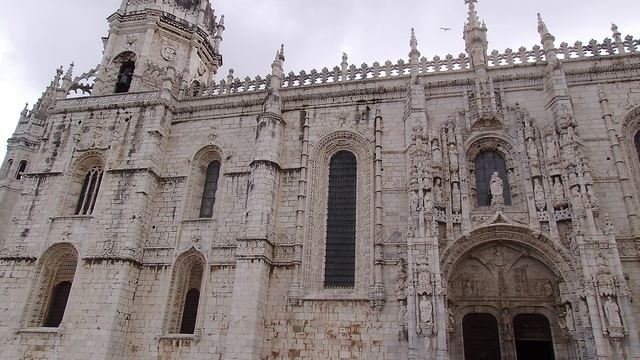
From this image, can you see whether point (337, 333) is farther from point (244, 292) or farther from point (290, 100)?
point (290, 100)

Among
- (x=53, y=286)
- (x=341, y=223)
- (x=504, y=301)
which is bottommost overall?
(x=504, y=301)

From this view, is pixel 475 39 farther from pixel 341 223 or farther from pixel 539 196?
pixel 341 223

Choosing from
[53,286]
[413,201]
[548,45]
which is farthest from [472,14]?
[53,286]

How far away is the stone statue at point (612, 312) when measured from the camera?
12.5 meters

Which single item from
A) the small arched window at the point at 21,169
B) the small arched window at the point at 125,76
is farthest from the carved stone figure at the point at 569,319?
the small arched window at the point at 21,169

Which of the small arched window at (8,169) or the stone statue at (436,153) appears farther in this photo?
the small arched window at (8,169)

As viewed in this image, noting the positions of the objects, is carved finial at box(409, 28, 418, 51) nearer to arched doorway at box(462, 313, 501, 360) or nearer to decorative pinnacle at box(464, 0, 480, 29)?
decorative pinnacle at box(464, 0, 480, 29)

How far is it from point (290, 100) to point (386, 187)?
595cm

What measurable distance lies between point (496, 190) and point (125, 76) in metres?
18.2

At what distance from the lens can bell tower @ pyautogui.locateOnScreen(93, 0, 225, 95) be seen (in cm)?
2242

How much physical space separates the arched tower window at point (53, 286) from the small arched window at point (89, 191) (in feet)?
6.10

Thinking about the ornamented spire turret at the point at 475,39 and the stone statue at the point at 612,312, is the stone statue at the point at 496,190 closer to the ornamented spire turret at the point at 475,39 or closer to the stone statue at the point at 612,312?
the stone statue at the point at 612,312

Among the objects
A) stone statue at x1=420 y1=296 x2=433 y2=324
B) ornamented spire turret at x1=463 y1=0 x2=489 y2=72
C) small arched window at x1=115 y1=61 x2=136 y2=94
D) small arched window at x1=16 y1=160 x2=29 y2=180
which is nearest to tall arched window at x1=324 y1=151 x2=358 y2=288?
stone statue at x1=420 y1=296 x2=433 y2=324

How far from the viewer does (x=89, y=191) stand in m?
20.0
